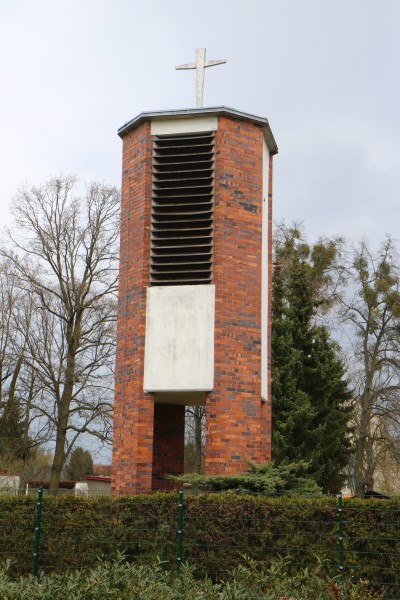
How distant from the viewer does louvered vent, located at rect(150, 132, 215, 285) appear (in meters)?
13.4

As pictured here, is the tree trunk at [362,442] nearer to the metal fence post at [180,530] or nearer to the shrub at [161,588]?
the metal fence post at [180,530]

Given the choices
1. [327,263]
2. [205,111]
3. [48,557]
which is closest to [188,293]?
[205,111]

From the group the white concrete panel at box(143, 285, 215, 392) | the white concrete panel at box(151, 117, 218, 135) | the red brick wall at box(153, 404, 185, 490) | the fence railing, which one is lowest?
the fence railing

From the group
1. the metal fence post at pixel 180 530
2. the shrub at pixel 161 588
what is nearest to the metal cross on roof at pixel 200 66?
the metal fence post at pixel 180 530

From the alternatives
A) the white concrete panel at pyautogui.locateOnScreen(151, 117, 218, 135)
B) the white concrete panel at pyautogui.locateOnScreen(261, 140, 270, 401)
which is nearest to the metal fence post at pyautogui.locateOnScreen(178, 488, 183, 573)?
the white concrete panel at pyautogui.locateOnScreen(261, 140, 270, 401)

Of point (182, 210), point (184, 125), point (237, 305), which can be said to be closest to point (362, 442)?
point (237, 305)

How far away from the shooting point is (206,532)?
10.7m

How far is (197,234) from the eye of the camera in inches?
534

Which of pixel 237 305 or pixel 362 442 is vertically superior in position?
pixel 237 305

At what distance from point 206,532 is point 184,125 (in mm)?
7284

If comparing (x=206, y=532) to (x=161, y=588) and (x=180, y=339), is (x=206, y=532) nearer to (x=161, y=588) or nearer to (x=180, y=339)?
(x=161, y=588)

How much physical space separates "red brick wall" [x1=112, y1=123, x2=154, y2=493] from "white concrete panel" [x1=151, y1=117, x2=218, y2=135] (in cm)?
19

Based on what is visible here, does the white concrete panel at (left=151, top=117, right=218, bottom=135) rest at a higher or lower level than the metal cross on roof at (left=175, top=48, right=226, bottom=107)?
lower

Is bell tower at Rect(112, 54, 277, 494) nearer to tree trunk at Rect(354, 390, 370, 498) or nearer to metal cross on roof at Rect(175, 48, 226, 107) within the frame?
metal cross on roof at Rect(175, 48, 226, 107)
